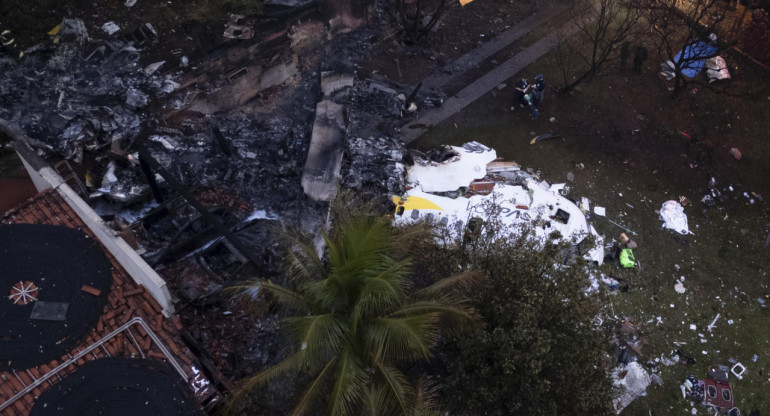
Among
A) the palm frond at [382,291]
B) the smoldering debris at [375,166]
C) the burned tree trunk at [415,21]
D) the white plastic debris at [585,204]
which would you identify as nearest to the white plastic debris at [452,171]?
the smoldering debris at [375,166]

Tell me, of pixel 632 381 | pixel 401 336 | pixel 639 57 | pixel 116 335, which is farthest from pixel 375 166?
pixel 639 57

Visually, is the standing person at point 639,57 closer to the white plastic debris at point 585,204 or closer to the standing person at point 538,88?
the standing person at point 538,88

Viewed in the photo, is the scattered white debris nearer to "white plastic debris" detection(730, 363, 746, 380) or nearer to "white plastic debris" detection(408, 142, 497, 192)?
"white plastic debris" detection(408, 142, 497, 192)

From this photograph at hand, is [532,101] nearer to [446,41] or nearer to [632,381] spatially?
[446,41]

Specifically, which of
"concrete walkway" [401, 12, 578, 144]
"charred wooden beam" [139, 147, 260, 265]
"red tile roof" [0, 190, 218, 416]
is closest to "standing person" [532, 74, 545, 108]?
"concrete walkway" [401, 12, 578, 144]

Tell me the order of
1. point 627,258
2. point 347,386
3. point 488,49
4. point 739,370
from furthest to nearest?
point 488,49
point 627,258
point 739,370
point 347,386

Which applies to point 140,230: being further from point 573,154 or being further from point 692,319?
point 692,319
